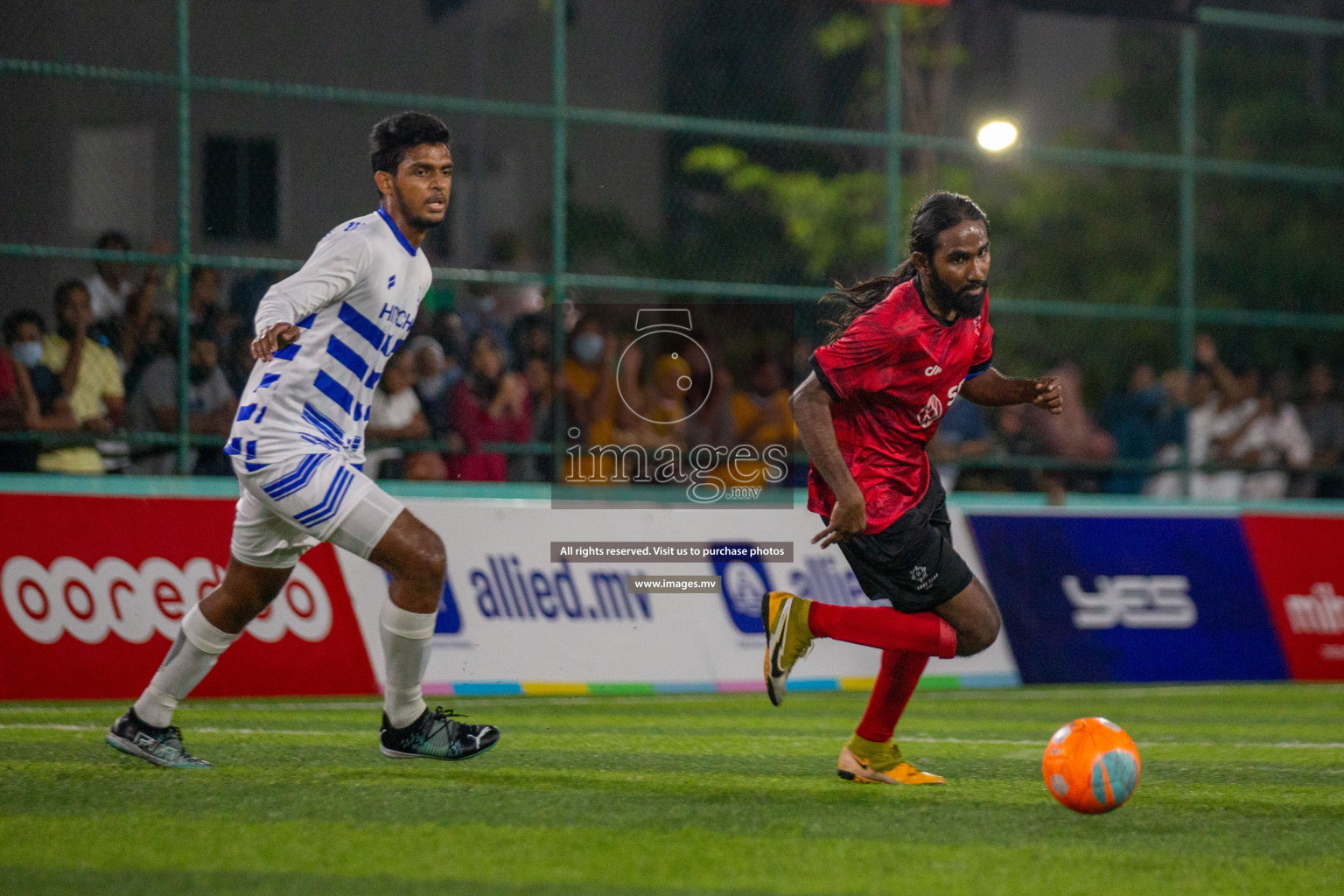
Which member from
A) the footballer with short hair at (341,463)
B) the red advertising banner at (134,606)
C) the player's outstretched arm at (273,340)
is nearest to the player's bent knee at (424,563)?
the footballer with short hair at (341,463)

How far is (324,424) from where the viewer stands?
556 centimetres

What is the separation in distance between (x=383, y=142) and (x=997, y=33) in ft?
89.9

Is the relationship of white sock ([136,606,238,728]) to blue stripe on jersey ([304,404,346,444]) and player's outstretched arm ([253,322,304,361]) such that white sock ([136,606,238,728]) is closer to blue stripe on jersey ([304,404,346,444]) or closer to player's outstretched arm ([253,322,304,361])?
blue stripe on jersey ([304,404,346,444])

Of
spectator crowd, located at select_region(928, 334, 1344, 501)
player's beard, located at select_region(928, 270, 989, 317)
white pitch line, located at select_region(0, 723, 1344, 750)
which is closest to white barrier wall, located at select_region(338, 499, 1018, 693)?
white pitch line, located at select_region(0, 723, 1344, 750)

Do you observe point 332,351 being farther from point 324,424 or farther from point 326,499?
point 326,499

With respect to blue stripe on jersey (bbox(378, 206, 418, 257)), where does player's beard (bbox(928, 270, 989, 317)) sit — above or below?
below

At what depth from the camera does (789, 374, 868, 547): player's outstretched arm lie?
534cm

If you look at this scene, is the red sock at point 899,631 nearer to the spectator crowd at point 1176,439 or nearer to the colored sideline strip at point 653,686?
the colored sideline strip at point 653,686

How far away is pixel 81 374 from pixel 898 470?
5.68m

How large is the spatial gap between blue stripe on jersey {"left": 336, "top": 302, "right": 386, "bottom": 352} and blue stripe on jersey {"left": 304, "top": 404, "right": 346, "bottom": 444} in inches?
12.6

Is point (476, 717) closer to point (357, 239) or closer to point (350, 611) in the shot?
point (350, 611)

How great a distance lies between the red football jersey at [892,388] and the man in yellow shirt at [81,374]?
17.3ft

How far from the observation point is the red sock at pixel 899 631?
18.2ft

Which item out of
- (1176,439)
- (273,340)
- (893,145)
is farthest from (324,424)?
(1176,439)
